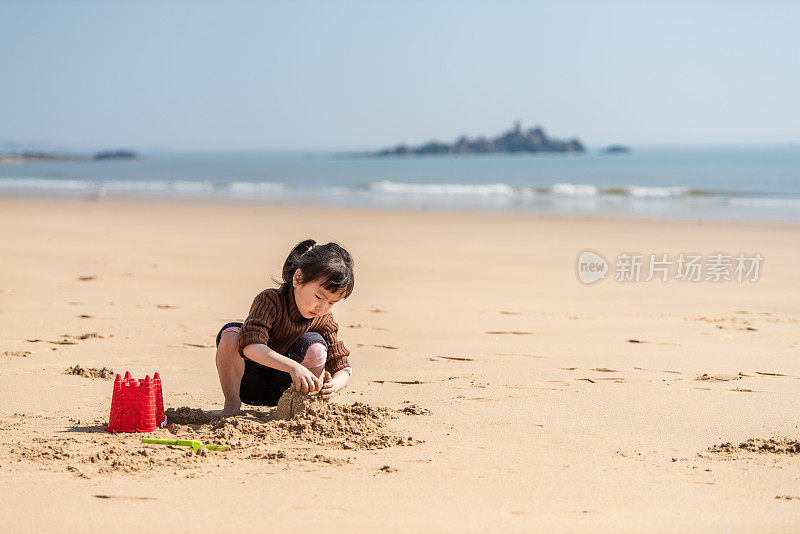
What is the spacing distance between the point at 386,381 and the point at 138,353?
163 cm

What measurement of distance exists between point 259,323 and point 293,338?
0.72ft

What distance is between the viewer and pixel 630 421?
4.01m

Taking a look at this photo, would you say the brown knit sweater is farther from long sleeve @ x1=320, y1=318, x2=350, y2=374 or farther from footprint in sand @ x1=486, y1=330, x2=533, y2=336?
footprint in sand @ x1=486, y1=330, x2=533, y2=336

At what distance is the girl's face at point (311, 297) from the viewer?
376 cm

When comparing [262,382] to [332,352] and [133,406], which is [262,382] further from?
[133,406]

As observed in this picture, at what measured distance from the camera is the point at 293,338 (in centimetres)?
397

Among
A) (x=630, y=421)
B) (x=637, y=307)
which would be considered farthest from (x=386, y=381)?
(x=637, y=307)

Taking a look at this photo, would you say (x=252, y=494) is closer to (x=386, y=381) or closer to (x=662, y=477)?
→ (x=662, y=477)

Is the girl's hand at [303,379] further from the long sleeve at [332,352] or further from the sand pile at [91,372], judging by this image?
the sand pile at [91,372]

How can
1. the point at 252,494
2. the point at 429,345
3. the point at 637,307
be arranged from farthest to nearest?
1. the point at 637,307
2. the point at 429,345
3. the point at 252,494

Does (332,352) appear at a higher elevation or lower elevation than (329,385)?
higher

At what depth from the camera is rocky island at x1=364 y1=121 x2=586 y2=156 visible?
94725mm

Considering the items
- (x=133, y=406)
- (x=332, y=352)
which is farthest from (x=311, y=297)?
(x=133, y=406)

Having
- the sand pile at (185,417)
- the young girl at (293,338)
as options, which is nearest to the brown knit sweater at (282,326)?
the young girl at (293,338)
